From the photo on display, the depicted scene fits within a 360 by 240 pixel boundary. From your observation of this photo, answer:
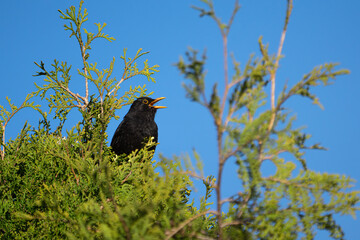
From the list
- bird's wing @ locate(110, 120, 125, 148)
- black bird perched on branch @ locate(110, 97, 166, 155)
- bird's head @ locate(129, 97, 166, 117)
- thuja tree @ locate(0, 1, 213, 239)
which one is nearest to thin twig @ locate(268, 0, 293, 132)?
thuja tree @ locate(0, 1, 213, 239)

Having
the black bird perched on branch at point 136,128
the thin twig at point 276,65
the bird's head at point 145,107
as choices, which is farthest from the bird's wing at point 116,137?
the thin twig at point 276,65

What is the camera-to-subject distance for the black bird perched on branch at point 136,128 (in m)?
7.47

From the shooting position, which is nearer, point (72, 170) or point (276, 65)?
point (276, 65)

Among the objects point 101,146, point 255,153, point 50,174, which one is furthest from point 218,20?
point 50,174

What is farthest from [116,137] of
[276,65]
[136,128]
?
[276,65]

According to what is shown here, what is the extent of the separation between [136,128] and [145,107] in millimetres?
645

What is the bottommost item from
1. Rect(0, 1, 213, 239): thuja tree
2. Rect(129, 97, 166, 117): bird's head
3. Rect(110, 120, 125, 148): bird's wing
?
Rect(0, 1, 213, 239): thuja tree

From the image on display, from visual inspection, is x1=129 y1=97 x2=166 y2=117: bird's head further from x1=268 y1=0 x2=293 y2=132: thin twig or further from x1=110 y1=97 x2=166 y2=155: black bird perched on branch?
x1=268 y1=0 x2=293 y2=132: thin twig

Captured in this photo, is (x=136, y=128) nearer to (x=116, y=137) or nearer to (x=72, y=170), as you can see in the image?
(x=116, y=137)

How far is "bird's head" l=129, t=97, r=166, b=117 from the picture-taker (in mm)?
8039

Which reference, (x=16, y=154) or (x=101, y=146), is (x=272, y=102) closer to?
(x=101, y=146)

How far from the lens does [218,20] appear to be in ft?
7.57

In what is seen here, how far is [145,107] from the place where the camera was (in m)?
8.10

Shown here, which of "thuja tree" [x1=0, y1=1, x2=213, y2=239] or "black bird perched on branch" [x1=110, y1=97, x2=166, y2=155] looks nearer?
"thuja tree" [x1=0, y1=1, x2=213, y2=239]
